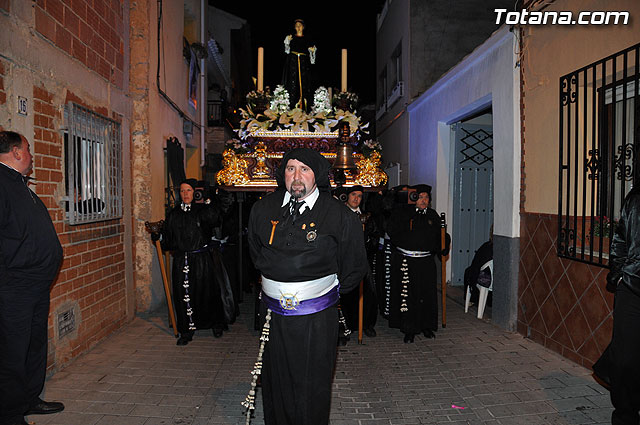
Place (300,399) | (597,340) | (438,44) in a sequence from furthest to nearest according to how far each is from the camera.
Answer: (438,44) → (597,340) → (300,399)

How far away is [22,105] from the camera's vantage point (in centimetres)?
406

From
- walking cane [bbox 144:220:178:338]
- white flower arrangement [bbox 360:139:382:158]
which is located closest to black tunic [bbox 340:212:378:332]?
white flower arrangement [bbox 360:139:382:158]

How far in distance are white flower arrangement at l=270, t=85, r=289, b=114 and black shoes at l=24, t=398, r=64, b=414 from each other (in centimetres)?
495

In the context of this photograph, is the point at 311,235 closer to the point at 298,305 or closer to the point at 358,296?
the point at 298,305

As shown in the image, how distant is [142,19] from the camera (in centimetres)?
688

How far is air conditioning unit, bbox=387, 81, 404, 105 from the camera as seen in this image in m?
12.0

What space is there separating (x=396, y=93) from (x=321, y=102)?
19.1 feet

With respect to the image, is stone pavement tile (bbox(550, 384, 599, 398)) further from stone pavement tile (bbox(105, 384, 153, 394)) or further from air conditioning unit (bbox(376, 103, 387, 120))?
air conditioning unit (bbox(376, 103, 387, 120))

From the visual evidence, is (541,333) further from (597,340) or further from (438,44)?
(438,44)

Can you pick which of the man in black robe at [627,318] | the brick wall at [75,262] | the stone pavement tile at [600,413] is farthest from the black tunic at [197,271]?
the man in black robe at [627,318]

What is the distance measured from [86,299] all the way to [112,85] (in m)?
2.90

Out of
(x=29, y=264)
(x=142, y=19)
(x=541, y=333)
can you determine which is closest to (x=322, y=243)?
(x=29, y=264)

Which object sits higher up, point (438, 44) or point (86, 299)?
point (438, 44)

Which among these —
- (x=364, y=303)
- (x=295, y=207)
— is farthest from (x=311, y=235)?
(x=364, y=303)
